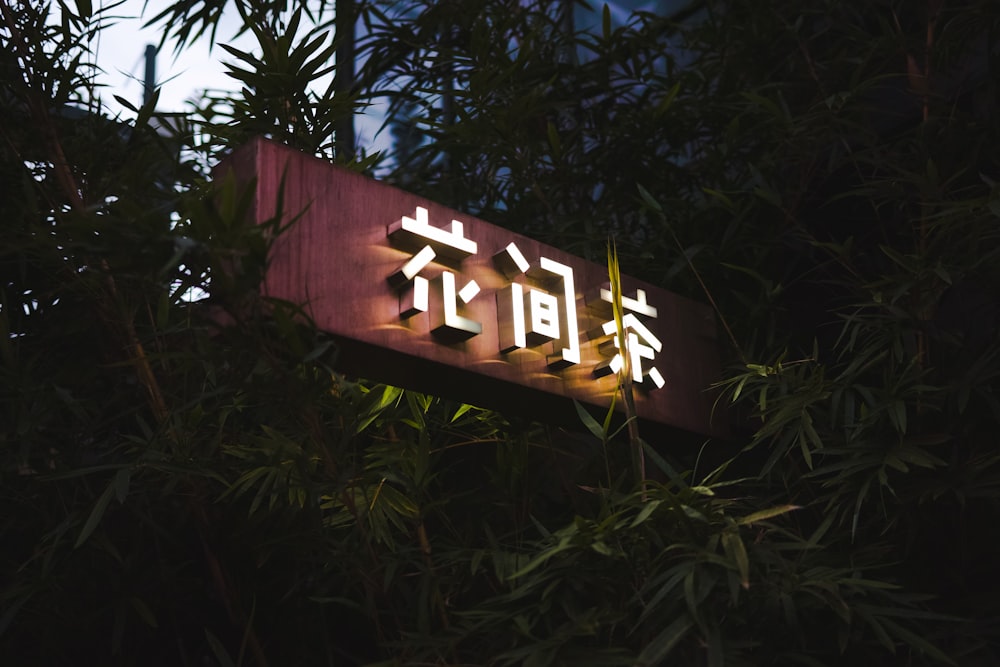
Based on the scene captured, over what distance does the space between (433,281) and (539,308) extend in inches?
9.4

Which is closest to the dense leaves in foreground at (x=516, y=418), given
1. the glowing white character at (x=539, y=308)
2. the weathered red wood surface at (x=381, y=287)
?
the weathered red wood surface at (x=381, y=287)

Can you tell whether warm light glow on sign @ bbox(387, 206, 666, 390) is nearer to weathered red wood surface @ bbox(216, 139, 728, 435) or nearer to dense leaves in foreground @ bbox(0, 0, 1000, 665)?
weathered red wood surface @ bbox(216, 139, 728, 435)

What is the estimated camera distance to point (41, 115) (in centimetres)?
216

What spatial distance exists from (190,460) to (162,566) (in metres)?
0.34

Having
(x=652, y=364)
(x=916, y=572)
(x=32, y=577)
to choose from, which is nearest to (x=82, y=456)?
(x=32, y=577)

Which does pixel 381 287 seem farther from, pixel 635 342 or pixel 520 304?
pixel 635 342

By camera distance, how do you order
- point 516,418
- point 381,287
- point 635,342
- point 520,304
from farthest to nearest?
point 516,418, point 635,342, point 520,304, point 381,287

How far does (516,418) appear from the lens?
2240 millimetres

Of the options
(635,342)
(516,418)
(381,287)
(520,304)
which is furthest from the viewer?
(516,418)

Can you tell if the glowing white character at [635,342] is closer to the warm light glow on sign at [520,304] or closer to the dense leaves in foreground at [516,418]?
the warm light glow on sign at [520,304]

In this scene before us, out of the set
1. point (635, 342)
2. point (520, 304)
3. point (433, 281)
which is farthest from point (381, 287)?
point (635, 342)

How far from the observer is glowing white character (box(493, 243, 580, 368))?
69.4 inches

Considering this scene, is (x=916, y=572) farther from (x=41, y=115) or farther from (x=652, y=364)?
(x=41, y=115)

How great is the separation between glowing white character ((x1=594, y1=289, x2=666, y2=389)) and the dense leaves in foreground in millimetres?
139
